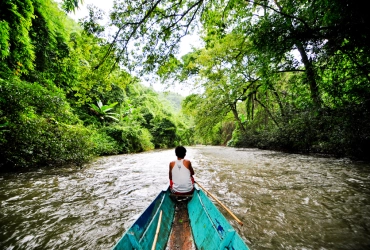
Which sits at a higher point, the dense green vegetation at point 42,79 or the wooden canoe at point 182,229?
the dense green vegetation at point 42,79

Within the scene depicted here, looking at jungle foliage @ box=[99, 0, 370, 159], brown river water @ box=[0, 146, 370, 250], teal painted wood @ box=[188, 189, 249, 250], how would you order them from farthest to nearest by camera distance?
jungle foliage @ box=[99, 0, 370, 159]
brown river water @ box=[0, 146, 370, 250]
teal painted wood @ box=[188, 189, 249, 250]

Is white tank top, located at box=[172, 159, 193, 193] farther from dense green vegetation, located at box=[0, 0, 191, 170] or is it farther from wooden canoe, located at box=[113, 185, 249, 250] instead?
dense green vegetation, located at box=[0, 0, 191, 170]

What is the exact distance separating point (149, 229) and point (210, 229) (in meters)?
0.82

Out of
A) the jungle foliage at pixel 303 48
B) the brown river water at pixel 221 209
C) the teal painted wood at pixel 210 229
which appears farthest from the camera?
the jungle foliage at pixel 303 48

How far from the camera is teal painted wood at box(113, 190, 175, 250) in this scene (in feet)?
6.43

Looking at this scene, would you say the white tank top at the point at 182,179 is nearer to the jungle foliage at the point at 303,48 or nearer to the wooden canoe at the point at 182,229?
the wooden canoe at the point at 182,229

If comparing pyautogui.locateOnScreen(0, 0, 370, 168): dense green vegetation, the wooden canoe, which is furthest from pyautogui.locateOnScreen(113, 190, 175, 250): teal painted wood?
pyautogui.locateOnScreen(0, 0, 370, 168): dense green vegetation

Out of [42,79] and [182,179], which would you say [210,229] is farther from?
[42,79]

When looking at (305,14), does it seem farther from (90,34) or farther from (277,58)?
(90,34)

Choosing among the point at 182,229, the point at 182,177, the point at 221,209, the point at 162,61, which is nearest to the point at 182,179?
the point at 182,177

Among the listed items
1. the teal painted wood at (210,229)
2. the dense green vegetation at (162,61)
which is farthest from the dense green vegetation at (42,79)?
the teal painted wood at (210,229)

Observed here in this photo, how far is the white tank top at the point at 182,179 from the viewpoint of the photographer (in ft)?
12.5

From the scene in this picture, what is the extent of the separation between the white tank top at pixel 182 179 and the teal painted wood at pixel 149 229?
0.37 meters

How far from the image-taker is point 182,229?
9.80 ft
